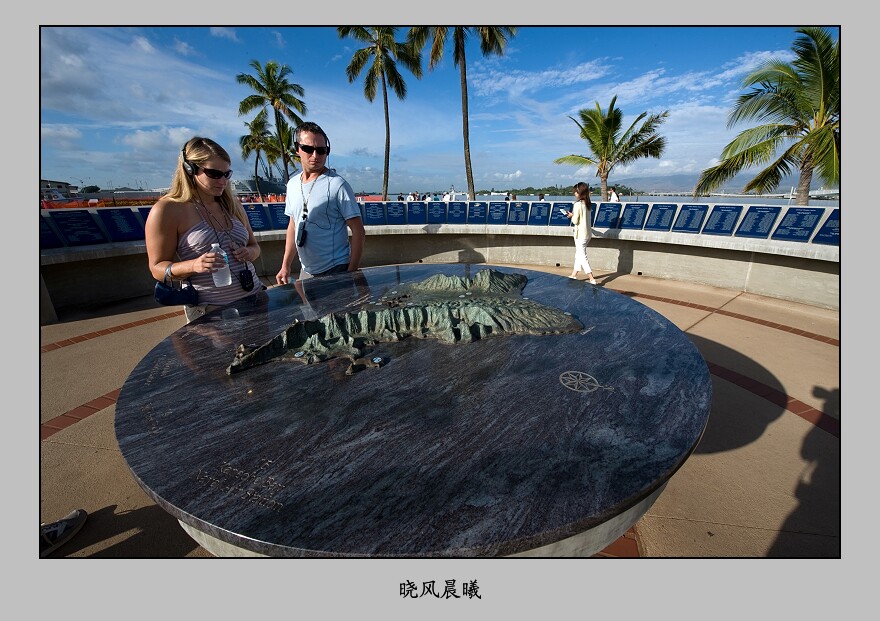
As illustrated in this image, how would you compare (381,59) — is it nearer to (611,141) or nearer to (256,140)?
(611,141)

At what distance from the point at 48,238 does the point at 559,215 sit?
8.65 meters

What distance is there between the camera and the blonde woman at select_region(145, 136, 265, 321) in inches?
84.5

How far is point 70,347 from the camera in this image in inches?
177

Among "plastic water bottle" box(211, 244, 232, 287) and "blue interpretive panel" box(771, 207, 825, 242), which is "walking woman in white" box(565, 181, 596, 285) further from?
"plastic water bottle" box(211, 244, 232, 287)

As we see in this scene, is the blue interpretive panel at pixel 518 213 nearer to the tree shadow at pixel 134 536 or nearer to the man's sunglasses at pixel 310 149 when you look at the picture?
the man's sunglasses at pixel 310 149

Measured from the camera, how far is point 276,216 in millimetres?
7895

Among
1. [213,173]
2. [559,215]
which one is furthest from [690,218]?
[213,173]

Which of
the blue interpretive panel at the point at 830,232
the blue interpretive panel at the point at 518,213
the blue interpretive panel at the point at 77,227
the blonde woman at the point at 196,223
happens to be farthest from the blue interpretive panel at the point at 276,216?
the blue interpretive panel at the point at 830,232

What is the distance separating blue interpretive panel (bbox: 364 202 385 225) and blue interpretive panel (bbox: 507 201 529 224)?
2886 mm

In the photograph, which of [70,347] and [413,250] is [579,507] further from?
[413,250]

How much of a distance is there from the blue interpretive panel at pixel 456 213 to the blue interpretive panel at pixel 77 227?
6.28 m

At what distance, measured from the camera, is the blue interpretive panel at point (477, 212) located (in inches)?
338

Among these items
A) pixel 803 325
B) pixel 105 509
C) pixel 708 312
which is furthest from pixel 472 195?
pixel 105 509

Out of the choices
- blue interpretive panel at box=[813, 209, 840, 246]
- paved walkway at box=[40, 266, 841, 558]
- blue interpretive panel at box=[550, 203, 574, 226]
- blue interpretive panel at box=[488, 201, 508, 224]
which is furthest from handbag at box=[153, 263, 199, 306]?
blue interpretive panel at box=[813, 209, 840, 246]
